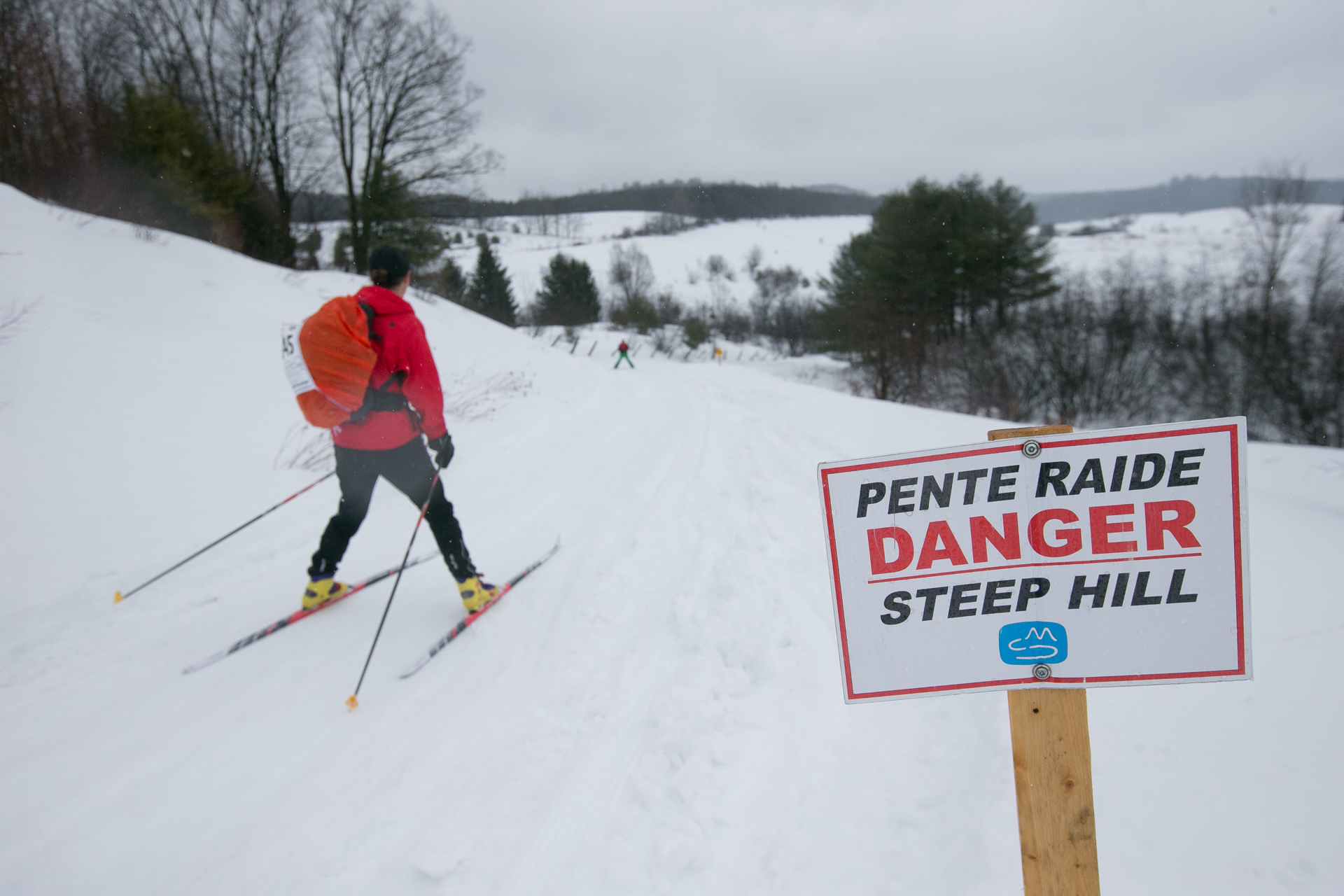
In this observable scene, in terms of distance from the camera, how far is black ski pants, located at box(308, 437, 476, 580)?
3076 millimetres

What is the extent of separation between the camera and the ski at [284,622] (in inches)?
111

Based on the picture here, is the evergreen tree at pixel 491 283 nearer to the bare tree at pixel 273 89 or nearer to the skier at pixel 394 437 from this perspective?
the bare tree at pixel 273 89

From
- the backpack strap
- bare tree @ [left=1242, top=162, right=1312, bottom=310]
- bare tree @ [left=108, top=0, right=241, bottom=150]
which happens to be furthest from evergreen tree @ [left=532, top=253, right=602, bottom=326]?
the backpack strap

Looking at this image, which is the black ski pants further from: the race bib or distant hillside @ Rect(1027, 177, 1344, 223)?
distant hillside @ Rect(1027, 177, 1344, 223)

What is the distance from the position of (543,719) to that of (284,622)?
1.67 meters

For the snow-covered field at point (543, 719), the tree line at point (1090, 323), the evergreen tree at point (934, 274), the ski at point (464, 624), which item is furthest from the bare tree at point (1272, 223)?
the ski at point (464, 624)

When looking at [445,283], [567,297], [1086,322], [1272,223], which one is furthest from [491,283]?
[1272,223]

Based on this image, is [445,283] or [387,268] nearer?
[387,268]

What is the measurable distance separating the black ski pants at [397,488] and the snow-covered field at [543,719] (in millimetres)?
355

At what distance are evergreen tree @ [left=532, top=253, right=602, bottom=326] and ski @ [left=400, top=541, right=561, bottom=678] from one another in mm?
40667

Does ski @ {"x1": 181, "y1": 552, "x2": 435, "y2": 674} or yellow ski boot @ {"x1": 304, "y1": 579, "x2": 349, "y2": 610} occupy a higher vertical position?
yellow ski boot @ {"x1": 304, "y1": 579, "x2": 349, "y2": 610}

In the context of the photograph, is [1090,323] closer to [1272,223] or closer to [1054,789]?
[1272,223]

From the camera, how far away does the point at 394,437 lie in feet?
10.0

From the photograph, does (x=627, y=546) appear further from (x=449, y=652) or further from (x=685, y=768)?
(x=685, y=768)
